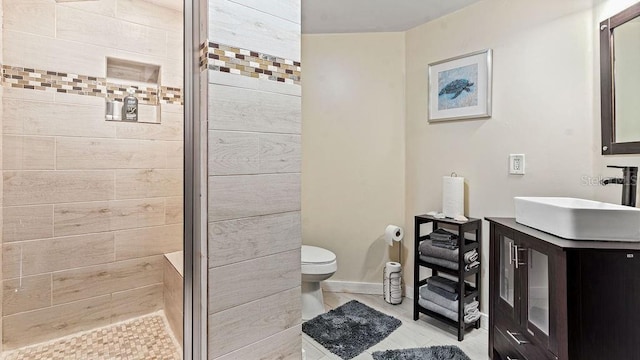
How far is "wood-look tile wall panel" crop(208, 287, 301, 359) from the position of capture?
1201mm

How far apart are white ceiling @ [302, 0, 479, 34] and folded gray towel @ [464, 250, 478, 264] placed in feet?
5.50

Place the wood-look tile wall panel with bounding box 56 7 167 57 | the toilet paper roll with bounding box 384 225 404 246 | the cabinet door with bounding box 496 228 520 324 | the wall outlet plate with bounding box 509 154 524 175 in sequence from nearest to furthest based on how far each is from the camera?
Answer: the cabinet door with bounding box 496 228 520 324 → the wood-look tile wall panel with bounding box 56 7 167 57 → the wall outlet plate with bounding box 509 154 524 175 → the toilet paper roll with bounding box 384 225 404 246

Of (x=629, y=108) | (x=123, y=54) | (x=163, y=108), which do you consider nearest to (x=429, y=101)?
(x=629, y=108)

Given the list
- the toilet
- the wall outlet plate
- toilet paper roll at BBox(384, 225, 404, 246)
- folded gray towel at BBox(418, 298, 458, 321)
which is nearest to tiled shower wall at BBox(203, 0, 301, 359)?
the toilet

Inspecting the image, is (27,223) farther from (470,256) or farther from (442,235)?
(470,256)

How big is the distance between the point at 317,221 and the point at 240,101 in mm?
1705

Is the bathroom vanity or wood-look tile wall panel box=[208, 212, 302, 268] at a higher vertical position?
wood-look tile wall panel box=[208, 212, 302, 268]

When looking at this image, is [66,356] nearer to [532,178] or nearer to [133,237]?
[133,237]

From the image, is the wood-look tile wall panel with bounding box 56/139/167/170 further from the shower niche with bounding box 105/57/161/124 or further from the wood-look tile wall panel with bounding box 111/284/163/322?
the wood-look tile wall panel with bounding box 111/284/163/322

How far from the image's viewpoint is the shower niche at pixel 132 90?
1.85 metres

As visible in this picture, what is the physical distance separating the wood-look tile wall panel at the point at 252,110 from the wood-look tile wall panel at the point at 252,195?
20cm

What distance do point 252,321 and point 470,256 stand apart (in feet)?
4.74

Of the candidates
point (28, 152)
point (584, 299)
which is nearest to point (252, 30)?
point (28, 152)

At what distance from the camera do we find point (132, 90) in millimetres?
1896
